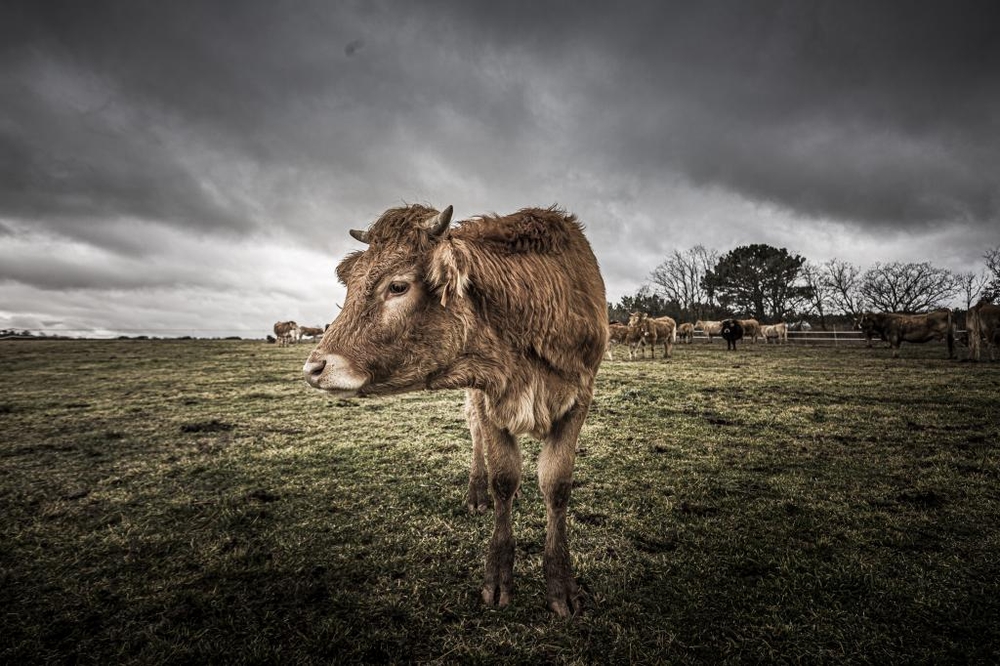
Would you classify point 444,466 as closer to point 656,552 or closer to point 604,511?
point 604,511

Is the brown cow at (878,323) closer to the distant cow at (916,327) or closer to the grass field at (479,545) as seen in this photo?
the distant cow at (916,327)

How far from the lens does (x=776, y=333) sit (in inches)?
1341

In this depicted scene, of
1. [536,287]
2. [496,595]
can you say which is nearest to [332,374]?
[536,287]

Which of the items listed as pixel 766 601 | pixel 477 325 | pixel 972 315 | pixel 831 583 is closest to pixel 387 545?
pixel 477 325

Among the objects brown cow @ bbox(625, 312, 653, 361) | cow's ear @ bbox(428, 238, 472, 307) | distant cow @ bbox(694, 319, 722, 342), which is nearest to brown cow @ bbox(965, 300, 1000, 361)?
brown cow @ bbox(625, 312, 653, 361)

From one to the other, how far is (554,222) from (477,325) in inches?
45.4

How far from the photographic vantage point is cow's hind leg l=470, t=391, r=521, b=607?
2.58 meters

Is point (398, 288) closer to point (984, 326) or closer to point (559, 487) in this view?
point (559, 487)

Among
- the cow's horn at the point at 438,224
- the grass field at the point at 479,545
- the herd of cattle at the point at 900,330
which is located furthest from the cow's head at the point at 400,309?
the herd of cattle at the point at 900,330

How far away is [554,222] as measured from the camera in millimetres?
3008

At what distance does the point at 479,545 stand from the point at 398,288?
2264mm

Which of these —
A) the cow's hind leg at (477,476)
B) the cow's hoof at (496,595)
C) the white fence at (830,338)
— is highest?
the white fence at (830,338)

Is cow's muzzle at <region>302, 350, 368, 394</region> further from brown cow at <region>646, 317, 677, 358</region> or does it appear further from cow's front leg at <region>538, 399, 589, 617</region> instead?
brown cow at <region>646, 317, 677, 358</region>

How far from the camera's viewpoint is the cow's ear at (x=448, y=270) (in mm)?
2252
